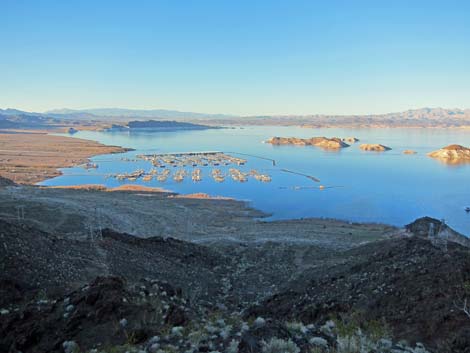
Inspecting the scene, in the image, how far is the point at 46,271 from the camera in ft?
34.5

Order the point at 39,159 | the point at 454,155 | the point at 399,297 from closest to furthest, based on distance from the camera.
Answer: the point at 399,297, the point at 39,159, the point at 454,155

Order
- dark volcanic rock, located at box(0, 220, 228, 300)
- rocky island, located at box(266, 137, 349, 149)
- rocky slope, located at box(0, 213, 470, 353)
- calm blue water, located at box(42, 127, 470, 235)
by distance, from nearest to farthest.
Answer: rocky slope, located at box(0, 213, 470, 353), dark volcanic rock, located at box(0, 220, 228, 300), calm blue water, located at box(42, 127, 470, 235), rocky island, located at box(266, 137, 349, 149)

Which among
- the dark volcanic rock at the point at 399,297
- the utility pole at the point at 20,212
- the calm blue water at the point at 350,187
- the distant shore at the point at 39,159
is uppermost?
the dark volcanic rock at the point at 399,297

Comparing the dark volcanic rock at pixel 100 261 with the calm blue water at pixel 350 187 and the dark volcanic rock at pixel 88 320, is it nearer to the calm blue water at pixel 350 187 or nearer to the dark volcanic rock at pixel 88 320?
the dark volcanic rock at pixel 88 320

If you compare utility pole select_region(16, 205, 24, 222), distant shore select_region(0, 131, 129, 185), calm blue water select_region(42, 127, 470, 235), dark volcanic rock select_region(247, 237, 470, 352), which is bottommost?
calm blue water select_region(42, 127, 470, 235)

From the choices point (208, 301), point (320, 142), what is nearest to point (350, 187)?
point (208, 301)

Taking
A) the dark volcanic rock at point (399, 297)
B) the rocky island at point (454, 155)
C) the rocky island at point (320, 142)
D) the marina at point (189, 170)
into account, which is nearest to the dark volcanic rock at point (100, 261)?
the dark volcanic rock at point (399, 297)

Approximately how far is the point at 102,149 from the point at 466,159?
262ft

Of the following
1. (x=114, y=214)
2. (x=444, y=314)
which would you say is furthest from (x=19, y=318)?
(x=114, y=214)

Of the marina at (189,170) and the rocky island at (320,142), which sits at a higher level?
the rocky island at (320,142)

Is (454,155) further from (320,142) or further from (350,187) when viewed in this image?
(350,187)

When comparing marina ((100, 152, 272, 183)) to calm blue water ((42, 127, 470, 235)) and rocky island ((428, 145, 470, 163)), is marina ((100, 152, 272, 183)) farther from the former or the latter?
rocky island ((428, 145, 470, 163))

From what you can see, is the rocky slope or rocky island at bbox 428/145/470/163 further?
rocky island at bbox 428/145/470/163

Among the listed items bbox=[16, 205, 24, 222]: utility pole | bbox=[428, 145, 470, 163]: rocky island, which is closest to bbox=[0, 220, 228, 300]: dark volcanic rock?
bbox=[16, 205, 24, 222]: utility pole
